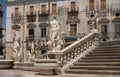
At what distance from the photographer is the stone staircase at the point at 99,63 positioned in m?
12.3

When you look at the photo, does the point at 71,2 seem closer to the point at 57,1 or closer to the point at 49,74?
the point at 57,1

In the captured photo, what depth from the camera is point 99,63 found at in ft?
42.7

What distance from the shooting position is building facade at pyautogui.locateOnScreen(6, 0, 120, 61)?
43125mm

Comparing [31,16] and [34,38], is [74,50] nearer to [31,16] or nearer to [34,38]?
[34,38]

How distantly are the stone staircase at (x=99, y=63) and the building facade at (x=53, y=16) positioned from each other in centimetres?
2766

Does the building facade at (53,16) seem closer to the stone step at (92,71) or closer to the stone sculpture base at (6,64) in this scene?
the stone sculpture base at (6,64)

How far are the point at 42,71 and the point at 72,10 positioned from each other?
33.5m

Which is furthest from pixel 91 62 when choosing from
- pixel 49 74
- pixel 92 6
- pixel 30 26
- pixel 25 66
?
pixel 30 26

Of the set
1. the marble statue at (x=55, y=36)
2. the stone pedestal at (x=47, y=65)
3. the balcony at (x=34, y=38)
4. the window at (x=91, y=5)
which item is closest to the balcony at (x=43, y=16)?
the balcony at (x=34, y=38)

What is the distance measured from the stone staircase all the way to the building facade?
27.7 m

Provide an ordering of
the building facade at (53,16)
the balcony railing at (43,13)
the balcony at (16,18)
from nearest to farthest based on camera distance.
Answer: the building facade at (53,16) → the balcony railing at (43,13) → the balcony at (16,18)

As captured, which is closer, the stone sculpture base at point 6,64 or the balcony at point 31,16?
the stone sculpture base at point 6,64

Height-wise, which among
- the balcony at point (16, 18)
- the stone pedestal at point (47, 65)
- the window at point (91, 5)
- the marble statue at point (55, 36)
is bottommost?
the stone pedestal at point (47, 65)

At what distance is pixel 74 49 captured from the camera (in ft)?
47.5
